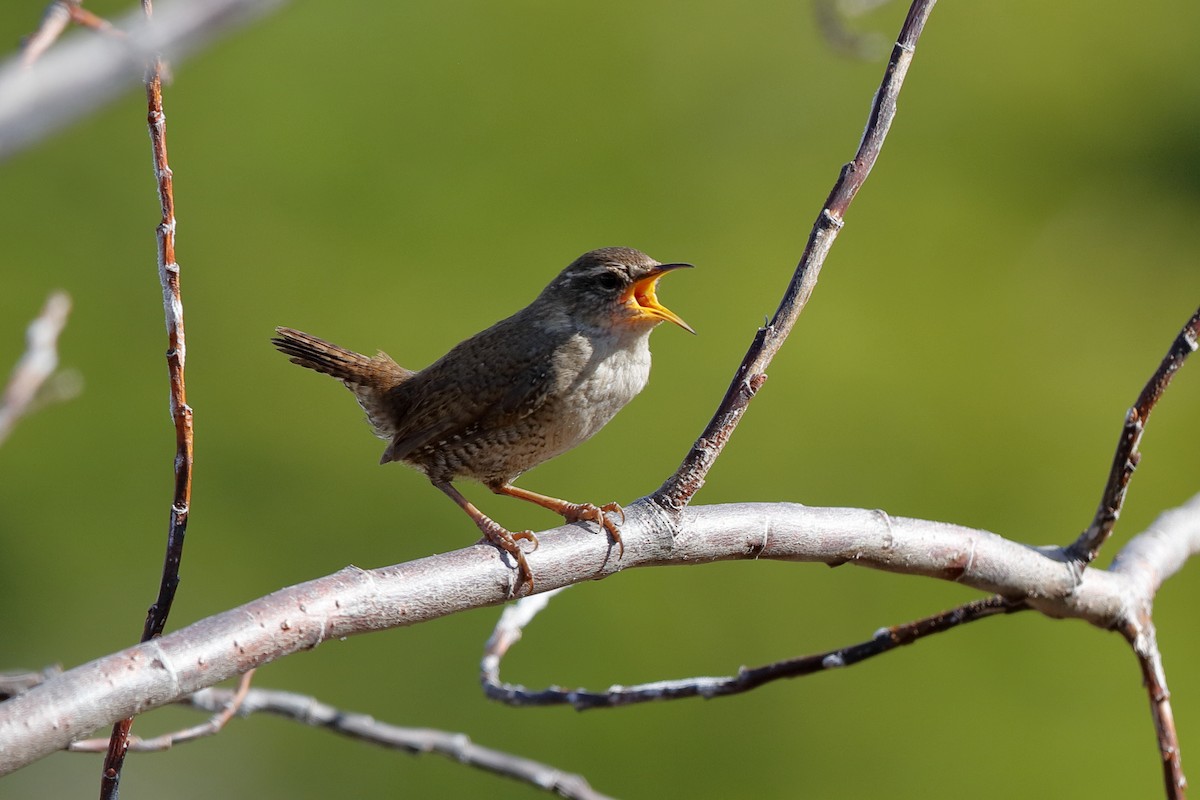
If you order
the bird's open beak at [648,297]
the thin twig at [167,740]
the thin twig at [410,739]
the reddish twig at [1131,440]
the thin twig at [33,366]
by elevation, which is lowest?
the thin twig at [167,740]

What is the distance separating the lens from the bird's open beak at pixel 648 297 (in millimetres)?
2186

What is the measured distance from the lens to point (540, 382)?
2186 mm

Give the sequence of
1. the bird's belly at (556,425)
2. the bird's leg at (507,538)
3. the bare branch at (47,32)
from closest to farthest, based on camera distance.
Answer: the bare branch at (47,32) → the bird's leg at (507,538) → the bird's belly at (556,425)

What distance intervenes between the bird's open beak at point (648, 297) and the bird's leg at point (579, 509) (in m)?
0.37

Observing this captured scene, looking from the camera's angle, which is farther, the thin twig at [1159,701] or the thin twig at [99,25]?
the thin twig at [1159,701]

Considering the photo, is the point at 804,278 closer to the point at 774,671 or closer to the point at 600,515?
the point at 600,515

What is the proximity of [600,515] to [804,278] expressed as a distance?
0.41m

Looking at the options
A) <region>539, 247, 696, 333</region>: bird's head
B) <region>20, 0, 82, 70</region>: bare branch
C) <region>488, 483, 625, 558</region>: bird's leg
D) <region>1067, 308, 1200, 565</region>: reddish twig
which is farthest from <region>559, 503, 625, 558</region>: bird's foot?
<region>20, 0, 82, 70</region>: bare branch

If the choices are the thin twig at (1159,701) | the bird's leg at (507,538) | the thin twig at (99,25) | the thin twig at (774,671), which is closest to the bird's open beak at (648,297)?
the bird's leg at (507,538)

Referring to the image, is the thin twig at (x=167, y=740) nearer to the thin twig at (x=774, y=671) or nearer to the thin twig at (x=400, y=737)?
the thin twig at (x=400, y=737)

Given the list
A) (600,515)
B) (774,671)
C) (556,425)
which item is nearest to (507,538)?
(600,515)

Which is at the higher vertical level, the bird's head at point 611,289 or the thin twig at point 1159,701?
the bird's head at point 611,289

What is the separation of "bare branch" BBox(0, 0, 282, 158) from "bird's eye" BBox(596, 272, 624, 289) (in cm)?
170

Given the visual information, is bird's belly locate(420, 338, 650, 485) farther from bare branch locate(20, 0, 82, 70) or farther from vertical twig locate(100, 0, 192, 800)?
bare branch locate(20, 0, 82, 70)
